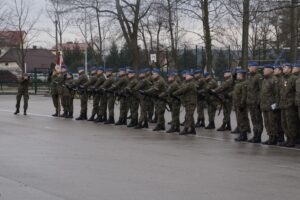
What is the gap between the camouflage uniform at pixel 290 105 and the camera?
15344 millimetres

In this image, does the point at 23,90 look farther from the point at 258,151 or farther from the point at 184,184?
the point at 184,184

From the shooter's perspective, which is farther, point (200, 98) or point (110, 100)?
point (110, 100)

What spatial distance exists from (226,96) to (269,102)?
13.3 feet

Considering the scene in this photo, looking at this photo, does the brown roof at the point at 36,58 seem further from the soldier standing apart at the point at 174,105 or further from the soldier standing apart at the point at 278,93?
the soldier standing apart at the point at 278,93

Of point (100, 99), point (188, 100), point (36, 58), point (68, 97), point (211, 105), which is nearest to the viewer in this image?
point (188, 100)

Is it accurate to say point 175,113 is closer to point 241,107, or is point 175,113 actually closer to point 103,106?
point 241,107

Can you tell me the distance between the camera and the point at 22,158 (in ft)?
41.5

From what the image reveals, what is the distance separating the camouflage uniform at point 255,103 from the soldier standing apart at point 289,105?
40.2 inches

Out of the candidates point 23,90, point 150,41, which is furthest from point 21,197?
point 150,41

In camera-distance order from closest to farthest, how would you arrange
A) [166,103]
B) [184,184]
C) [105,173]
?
[184,184], [105,173], [166,103]

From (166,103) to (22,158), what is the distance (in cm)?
797

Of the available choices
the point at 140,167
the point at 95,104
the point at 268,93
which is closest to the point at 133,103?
the point at 95,104

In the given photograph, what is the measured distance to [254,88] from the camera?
16625mm

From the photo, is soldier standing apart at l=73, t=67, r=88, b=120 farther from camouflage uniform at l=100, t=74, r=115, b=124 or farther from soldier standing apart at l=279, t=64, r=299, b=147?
soldier standing apart at l=279, t=64, r=299, b=147
